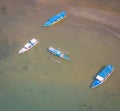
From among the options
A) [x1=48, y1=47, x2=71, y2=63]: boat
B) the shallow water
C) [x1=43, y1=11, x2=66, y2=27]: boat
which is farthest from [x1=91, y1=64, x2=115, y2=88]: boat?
[x1=43, y1=11, x2=66, y2=27]: boat

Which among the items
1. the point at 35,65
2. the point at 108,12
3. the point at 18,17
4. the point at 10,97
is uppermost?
the point at 108,12

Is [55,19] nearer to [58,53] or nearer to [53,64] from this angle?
[58,53]

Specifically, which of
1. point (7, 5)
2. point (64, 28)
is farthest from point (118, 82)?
point (7, 5)

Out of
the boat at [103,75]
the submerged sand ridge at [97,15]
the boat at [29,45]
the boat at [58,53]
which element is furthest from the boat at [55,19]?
the boat at [103,75]

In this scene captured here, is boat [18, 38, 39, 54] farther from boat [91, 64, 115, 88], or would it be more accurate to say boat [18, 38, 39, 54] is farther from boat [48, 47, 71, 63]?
boat [91, 64, 115, 88]

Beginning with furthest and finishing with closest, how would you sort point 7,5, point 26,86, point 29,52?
point 7,5
point 29,52
point 26,86

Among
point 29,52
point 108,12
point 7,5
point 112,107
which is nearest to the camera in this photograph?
point 112,107

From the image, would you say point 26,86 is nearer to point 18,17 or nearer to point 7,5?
point 18,17

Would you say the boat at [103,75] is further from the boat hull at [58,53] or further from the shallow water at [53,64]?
the boat hull at [58,53]
